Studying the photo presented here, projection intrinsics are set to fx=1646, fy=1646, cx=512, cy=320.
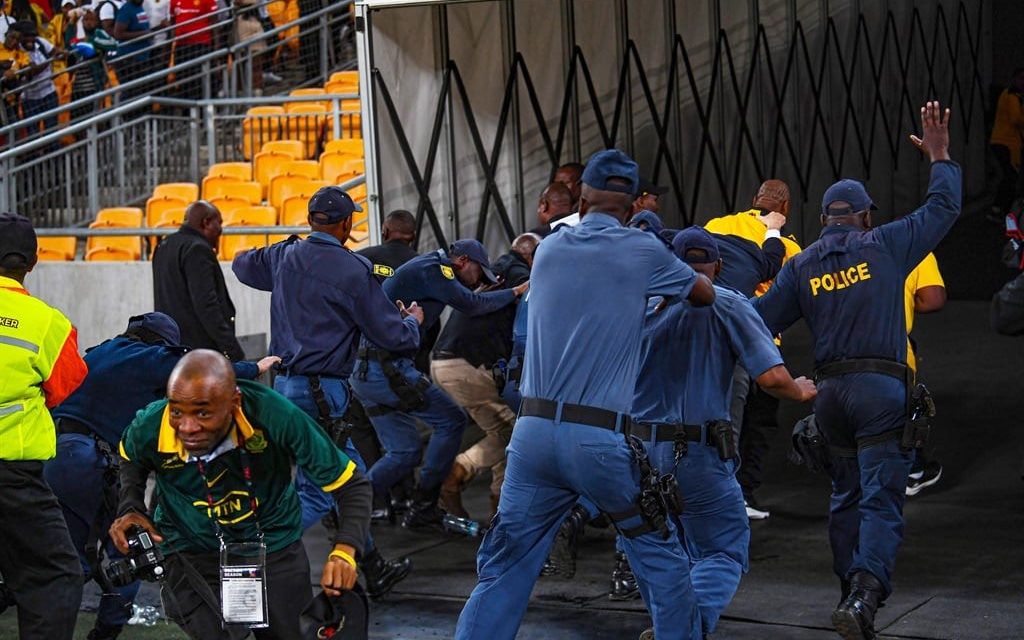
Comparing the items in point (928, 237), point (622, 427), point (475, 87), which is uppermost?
point (475, 87)

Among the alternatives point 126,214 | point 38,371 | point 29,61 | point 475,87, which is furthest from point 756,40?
point 38,371

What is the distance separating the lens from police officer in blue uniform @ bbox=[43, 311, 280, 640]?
7211 mm

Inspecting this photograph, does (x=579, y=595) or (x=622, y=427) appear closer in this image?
(x=622, y=427)

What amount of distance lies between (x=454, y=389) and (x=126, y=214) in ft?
22.7

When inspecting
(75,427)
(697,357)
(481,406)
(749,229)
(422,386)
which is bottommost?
(481,406)

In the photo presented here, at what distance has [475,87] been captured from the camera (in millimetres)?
12766

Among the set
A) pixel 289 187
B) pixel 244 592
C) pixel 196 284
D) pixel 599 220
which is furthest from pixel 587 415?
pixel 289 187

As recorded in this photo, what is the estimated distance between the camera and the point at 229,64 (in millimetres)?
17828

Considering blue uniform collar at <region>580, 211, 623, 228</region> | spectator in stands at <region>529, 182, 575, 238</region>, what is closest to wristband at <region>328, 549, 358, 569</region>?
blue uniform collar at <region>580, 211, 623, 228</region>

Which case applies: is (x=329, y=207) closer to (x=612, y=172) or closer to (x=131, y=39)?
(x=612, y=172)

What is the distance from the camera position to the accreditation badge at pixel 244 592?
5.34m

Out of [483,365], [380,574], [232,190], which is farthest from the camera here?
[232,190]

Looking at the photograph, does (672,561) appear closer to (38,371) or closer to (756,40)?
(38,371)

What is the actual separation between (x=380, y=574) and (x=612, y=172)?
9.84ft
